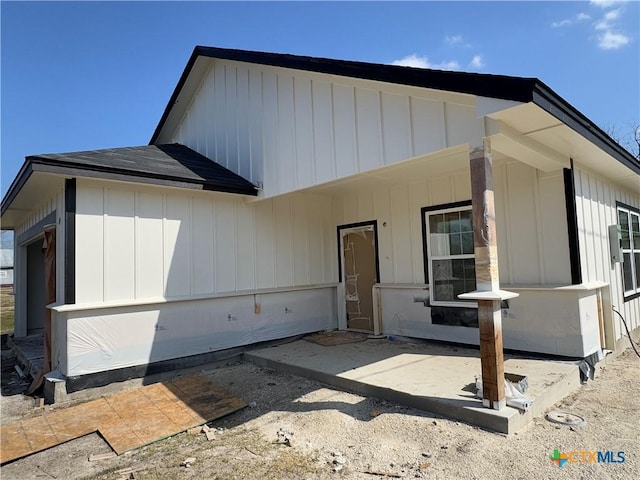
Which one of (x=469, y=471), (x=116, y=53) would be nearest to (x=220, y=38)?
(x=116, y=53)

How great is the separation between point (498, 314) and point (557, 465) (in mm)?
1135

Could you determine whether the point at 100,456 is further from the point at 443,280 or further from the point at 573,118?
the point at 573,118

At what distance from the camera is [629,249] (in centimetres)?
660

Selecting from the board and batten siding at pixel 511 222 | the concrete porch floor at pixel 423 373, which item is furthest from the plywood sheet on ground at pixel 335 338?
the board and batten siding at pixel 511 222

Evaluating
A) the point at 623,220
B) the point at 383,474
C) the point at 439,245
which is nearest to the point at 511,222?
the point at 439,245

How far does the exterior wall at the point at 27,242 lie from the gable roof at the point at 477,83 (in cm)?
382

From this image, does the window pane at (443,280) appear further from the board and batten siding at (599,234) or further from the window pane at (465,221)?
the board and batten siding at (599,234)

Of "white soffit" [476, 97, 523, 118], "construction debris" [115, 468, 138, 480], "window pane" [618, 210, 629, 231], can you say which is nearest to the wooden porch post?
"white soffit" [476, 97, 523, 118]

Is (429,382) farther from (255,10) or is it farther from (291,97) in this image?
(255,10)

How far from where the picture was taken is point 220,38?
7711 mm

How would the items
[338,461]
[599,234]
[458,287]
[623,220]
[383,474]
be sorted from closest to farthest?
[383,474] → [338,461] → [599,234] → [458,287] → [623,220]

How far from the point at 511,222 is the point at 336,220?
11.1ft

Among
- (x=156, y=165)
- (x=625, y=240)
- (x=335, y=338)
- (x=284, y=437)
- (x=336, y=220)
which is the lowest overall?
A: (x=284, y=437)

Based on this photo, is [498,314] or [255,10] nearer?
[498,314]
